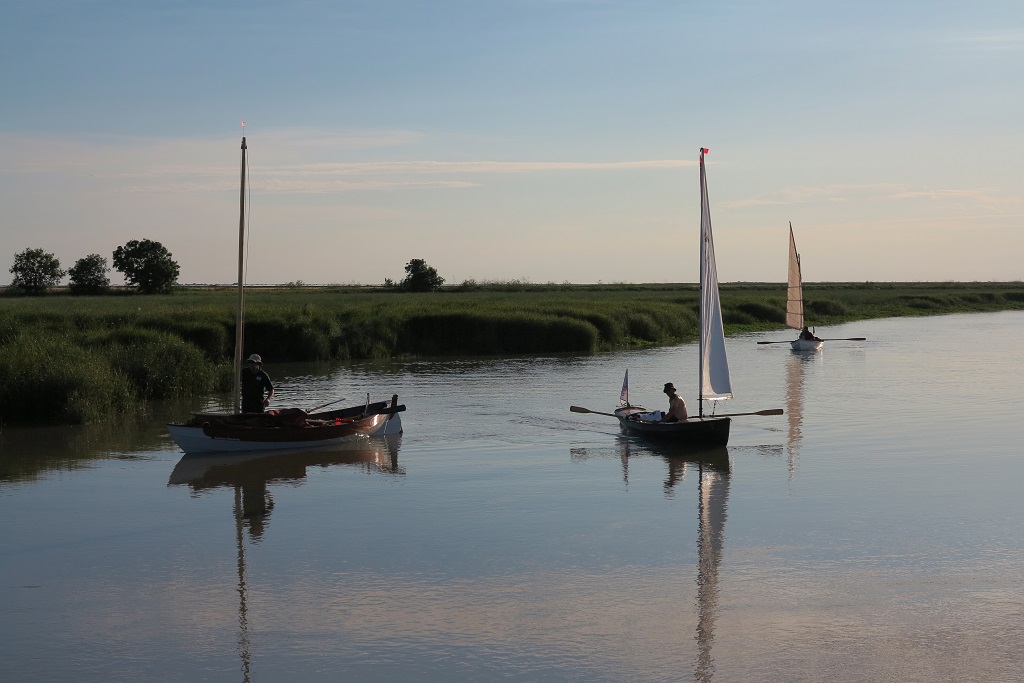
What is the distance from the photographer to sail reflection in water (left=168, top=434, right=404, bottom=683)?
1482cm

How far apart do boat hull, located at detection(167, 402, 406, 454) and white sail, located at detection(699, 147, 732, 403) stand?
6370mm

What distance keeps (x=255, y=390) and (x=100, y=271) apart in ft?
254

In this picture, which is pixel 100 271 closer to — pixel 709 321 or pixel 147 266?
pixel 147 266

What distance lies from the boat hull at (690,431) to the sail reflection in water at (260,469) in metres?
4.73

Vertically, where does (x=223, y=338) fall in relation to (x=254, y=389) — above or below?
above

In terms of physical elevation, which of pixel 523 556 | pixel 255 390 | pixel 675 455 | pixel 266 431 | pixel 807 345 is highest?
pixel 807 345

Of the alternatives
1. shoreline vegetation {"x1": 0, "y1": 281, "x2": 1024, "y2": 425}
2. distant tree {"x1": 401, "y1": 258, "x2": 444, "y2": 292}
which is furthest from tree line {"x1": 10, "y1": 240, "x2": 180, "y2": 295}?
shoreline vegetation {"x1": 0, "y1": 281, "x2": 1024, "y2": 425}

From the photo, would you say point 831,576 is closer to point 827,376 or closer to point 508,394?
point 508,394

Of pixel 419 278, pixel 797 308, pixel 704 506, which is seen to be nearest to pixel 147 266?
pixel 419 278

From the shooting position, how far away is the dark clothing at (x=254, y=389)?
762 inches

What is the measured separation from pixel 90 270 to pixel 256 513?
8207 cm

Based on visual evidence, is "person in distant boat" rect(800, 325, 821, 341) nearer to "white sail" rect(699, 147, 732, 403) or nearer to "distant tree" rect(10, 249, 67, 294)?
"white sail" rect(699, 147, 732, 403)

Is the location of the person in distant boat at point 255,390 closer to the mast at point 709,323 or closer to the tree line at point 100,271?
the mast at point 709,323

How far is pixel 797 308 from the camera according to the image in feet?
166
